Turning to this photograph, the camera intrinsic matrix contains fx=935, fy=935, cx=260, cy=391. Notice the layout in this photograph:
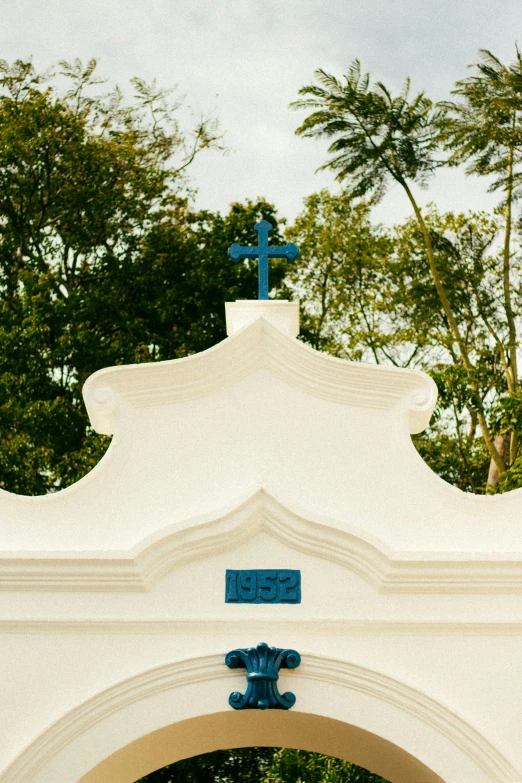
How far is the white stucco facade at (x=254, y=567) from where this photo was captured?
5039mm

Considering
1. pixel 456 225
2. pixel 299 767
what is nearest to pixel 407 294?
pixel 456 225

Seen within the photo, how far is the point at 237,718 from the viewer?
527 cm

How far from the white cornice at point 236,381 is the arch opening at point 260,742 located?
1.86 meters

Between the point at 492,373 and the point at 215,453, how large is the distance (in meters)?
10.1

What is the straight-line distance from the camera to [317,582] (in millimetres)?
5293

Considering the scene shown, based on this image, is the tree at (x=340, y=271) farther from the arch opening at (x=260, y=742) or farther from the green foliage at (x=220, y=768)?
the arch opening at (x=260, y=742)

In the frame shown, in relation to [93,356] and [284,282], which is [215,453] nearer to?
[93,356]

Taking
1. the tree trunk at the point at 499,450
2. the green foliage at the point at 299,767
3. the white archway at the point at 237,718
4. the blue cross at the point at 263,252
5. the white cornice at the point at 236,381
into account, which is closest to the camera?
the white archway at the point at 237,718

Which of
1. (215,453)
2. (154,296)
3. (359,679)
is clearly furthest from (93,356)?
(359,679)

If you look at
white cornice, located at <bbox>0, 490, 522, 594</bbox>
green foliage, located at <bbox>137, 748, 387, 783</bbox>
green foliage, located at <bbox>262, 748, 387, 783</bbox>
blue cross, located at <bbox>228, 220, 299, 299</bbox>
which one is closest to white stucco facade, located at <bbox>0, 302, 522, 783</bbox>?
white cornice, located at <bbox>0, 490, 522, 594</bbox>

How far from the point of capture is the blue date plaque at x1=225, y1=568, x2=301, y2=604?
5.21 m

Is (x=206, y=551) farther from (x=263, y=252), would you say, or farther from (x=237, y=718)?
(x=263, y=252)

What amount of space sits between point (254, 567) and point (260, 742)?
131 centimetres

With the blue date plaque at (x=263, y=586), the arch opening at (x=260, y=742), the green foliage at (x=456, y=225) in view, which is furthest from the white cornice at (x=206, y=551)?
the green foliage at (x=456, y=225)
